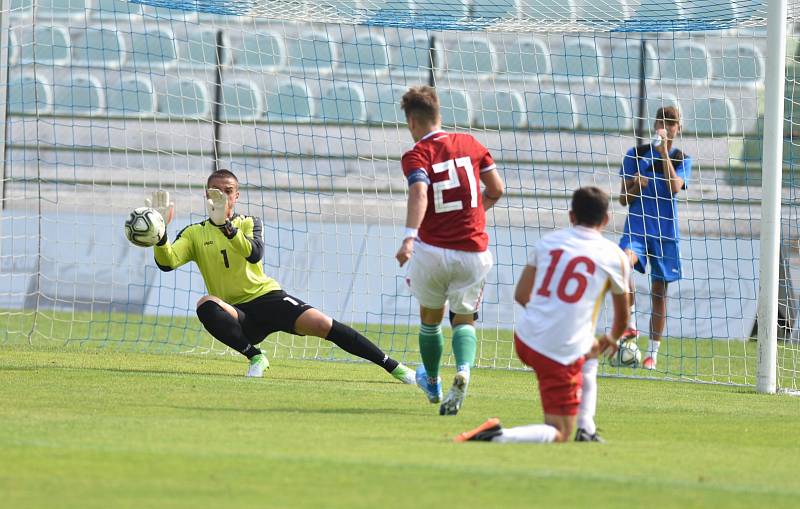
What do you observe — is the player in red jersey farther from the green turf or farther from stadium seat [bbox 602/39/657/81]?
stadium seat [bbox 602/39/657/81]

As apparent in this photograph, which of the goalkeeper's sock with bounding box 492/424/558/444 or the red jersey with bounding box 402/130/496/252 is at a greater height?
the red jersey with bounding box 402/130/496/252

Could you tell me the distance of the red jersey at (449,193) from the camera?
7609 mm

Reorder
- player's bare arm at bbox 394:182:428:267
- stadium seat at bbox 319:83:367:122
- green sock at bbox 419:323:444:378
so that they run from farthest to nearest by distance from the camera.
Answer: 1. stadium seat at bbox 319:83:367:122
2. green sock at bbox 419:323:444:378
3. player's bare arm at bbox 394:182:428:267

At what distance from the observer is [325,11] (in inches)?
491

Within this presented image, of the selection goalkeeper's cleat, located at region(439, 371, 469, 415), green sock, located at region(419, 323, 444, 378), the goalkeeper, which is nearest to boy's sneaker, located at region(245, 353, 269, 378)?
the goalkeeper

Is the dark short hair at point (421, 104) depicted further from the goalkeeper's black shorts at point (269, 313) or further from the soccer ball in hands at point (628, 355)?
the soccer ball in hands at point (628, 355)

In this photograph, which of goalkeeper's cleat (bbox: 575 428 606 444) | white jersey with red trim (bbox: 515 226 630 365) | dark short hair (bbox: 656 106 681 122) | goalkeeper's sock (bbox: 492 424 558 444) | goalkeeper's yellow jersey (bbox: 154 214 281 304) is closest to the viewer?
goalkeeper's sock (bbox: 492 424 558 444)

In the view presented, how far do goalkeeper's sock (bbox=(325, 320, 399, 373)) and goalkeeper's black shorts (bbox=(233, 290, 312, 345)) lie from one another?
33cm

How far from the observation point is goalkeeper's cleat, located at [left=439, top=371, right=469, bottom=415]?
7.34m

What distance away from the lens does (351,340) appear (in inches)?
366

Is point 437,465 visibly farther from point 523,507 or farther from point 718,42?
point 718,42

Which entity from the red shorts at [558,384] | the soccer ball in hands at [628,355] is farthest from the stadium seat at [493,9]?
the red shorts at [558,384]

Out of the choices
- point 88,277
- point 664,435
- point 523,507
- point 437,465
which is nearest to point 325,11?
point 88,277

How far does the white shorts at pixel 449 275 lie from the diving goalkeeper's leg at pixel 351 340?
5.03 feet
